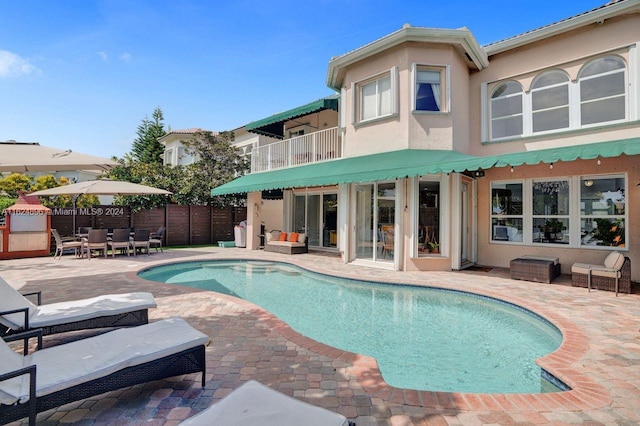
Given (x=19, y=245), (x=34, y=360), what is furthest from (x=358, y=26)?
(x=19, y=245)

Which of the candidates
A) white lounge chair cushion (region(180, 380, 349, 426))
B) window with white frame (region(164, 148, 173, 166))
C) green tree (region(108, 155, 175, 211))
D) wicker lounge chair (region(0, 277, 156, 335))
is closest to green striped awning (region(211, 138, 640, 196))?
green tree (region(108, 155, 175, 211))

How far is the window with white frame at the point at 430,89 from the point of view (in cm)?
1588

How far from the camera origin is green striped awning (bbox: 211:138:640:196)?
1062cm

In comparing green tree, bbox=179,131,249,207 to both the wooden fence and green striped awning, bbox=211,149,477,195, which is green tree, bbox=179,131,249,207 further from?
green striped awning, bbox=211,149,477,195

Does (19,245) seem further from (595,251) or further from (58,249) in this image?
(595,251)

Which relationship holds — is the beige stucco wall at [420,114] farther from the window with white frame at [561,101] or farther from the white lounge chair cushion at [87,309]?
the white lounge chair cushion at [87,309]

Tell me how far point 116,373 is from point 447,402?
4.56 m

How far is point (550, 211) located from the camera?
1529cm

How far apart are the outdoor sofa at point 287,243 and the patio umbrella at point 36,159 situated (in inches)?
474

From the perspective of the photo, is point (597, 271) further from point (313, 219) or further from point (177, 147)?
point (177, 147)

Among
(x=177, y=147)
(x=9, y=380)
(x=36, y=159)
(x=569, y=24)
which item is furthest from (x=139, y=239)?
(x=569, y=24)

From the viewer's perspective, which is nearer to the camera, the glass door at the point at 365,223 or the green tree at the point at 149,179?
the glass door at the point at 365,223

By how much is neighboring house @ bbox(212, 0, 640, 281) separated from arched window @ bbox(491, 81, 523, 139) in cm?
5

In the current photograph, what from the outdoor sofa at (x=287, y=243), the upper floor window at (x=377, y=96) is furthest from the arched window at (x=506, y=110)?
the outdoor sofa at (x=287, y=243)
